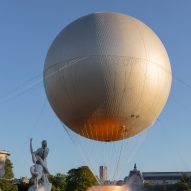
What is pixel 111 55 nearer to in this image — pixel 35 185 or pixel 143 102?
pixel 143 102

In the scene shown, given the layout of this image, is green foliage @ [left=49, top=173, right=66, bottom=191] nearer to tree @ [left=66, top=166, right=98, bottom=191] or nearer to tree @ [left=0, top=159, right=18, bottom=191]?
tree @ [left=66, top=166, right=98, bottom=191]

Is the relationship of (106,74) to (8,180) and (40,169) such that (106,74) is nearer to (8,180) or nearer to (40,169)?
(40,169)

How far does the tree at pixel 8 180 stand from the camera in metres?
74.8

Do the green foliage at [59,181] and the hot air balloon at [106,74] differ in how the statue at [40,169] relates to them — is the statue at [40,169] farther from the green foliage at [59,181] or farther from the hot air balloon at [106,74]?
the green foliage at [59,181]

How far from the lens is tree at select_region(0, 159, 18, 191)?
74750mm

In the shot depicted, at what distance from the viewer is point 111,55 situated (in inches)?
1117

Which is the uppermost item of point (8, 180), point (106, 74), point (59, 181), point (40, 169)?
point (59, 181)

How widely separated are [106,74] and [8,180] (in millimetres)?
57176

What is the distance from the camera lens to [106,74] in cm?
2806

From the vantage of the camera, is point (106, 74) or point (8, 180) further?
point (8, 180)

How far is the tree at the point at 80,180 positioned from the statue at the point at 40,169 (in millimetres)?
57521

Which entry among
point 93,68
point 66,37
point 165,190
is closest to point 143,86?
point 93,68

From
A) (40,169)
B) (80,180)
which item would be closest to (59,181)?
(80,180)

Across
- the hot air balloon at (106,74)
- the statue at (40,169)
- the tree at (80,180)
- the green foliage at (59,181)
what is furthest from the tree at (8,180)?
the statue at (40,169)
